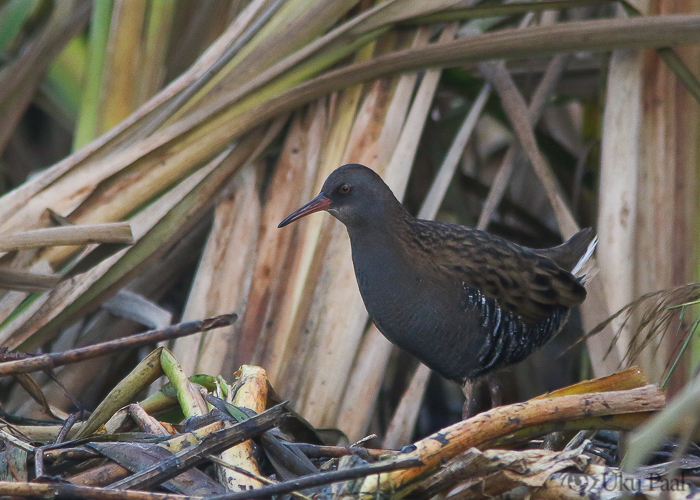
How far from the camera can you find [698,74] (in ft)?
7.61

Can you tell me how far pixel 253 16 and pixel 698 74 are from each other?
3.99 feet

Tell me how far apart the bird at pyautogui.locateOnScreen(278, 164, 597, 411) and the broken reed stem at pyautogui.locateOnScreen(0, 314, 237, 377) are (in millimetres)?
779

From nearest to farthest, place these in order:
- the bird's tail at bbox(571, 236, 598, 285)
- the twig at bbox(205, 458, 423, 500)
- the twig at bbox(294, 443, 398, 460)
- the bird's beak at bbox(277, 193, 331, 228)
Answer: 1. the twig at bbox(205, 458, 423, 500)
2. the twig at bbox(294, 443, 398, 460)
3. the bird's beak at bbox(277, 193, 331, 228)
4. the bird's tail at bbox(571, 236, 598, 285)

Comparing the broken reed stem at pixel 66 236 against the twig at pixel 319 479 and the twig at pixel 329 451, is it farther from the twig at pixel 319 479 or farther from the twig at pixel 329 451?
the twig at pixel 319 479

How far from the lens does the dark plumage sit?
2.10 metres

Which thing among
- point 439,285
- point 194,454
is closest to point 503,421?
point 194,454

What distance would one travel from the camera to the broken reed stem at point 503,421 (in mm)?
1271

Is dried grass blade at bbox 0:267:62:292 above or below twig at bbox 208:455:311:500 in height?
above

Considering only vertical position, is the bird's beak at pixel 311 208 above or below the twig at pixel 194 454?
above

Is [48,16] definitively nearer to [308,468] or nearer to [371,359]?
[371,359]

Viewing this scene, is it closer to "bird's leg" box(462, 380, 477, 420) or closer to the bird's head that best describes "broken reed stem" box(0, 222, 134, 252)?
the bird's head

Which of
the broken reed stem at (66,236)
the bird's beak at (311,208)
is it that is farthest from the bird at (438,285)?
the broken reed stem at (66,236)

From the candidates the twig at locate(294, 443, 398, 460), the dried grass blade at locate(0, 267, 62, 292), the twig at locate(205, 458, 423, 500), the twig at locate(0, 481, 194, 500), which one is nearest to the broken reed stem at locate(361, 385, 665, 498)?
the twig at locate(205, 458, 423, 500)

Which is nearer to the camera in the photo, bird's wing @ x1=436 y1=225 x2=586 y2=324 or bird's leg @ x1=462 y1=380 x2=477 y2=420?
bird's wing @ x1=436 y1=225 x2=586 y2=324
